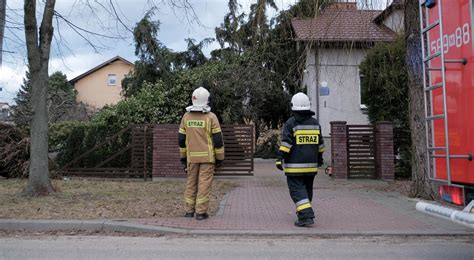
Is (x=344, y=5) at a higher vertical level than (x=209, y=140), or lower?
higher

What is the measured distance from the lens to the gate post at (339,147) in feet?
44.4

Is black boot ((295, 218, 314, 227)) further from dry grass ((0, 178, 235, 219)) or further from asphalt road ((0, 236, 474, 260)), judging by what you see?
dry grass ((0, 178, 235, 219))

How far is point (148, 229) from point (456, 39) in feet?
16.1

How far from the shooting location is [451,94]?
482cm

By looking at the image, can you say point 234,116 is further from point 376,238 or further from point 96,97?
point 96,97

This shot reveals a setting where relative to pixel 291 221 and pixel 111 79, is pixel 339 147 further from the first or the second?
pixel 111 79

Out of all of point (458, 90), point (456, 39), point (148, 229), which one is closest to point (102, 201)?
point (148, 229)

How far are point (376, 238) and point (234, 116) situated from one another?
14.0m

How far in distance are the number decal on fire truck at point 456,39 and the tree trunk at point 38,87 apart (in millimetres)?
7981

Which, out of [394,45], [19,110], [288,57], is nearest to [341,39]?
[394,45]

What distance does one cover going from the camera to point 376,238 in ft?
22.3

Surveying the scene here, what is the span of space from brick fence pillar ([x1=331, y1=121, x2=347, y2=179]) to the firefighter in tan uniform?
646 centimetres

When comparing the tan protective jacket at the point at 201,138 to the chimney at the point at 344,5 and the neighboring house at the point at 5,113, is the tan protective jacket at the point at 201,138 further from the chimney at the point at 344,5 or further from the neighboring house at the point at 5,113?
the neighboring house at the point at 5,113

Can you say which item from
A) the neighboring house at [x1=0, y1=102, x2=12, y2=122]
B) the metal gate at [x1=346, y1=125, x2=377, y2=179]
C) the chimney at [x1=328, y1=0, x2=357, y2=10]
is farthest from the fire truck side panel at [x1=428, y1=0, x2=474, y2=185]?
the neighboring house at [x1=0, y1=102, x2=12, y2=122]
